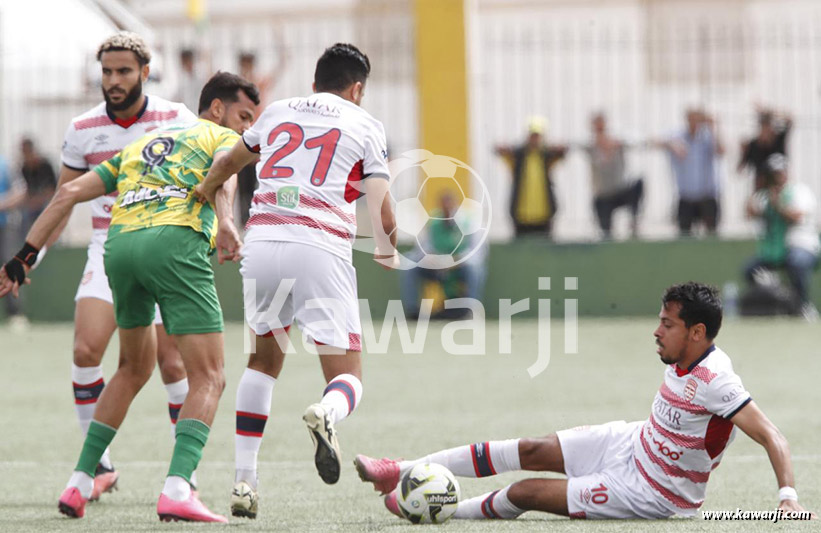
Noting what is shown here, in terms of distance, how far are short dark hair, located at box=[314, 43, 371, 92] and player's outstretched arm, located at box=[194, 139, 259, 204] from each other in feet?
1.53

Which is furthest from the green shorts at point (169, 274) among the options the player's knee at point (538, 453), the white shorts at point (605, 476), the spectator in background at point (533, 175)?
the spectator in background at point (533, 175)

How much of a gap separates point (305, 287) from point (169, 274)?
63 cm

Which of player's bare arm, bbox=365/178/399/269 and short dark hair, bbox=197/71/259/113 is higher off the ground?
short dark hair, bbox=197/71/259/113

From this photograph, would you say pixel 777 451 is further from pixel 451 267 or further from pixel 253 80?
pixel 253 80

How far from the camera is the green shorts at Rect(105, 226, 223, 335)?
6.11 m

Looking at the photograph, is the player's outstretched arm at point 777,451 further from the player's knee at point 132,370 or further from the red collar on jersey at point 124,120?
the red collar on jersey at point 124,120

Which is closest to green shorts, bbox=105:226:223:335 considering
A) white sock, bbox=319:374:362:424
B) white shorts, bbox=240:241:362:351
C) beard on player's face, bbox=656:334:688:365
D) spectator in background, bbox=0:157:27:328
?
white shorts, bbox=240:241:362:351

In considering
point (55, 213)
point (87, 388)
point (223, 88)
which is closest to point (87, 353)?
point (87, 388)

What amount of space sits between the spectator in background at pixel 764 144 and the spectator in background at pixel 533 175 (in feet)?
7.56

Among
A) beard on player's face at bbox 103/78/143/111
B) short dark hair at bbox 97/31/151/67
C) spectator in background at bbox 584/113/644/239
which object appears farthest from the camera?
spectator in background at bbox 584/113/644/239

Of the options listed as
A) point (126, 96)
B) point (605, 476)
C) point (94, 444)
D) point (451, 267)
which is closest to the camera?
point (605, 476)

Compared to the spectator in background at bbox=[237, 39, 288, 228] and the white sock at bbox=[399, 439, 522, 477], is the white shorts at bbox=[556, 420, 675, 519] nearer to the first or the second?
the white sock at bbox=[399, 439, 522, 477]

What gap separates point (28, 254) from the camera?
634cm

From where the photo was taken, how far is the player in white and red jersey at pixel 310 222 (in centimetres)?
600
